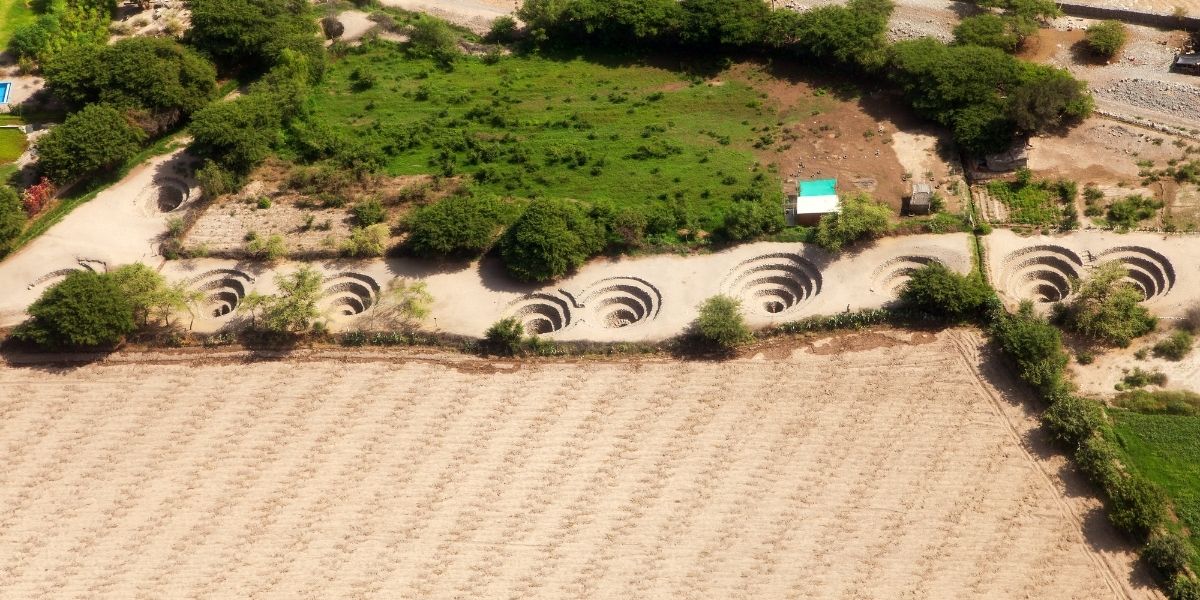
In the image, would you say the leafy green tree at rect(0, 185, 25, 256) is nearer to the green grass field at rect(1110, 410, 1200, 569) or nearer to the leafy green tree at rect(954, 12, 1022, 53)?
the leafy green tree at rect(954, 12, 1022, 53)

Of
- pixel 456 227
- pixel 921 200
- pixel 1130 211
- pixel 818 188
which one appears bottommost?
pixel 456 227

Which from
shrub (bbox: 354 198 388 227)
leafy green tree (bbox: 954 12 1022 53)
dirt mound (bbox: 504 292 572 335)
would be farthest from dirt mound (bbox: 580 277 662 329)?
leafy green tree (bbox: 954 12 1022 53)

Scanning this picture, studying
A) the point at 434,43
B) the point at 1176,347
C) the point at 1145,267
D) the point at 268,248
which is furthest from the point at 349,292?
the point at 1145,267

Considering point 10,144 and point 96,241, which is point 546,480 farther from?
point 10,144

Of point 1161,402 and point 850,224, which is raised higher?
point 850,224

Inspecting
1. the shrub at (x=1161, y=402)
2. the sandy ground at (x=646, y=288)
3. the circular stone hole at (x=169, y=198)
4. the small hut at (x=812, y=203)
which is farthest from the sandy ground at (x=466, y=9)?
the shrub at (x=1161, y=402)

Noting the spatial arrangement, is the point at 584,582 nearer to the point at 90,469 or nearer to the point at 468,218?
the point at 468,218

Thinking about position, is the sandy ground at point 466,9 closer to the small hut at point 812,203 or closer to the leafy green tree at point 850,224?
the small hut at point 812,203
